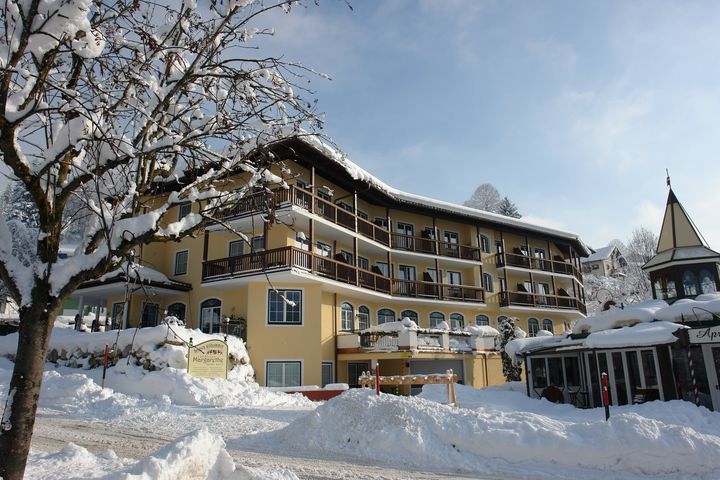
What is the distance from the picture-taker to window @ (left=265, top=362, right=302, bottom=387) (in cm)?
2358

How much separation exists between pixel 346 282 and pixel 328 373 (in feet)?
14.5

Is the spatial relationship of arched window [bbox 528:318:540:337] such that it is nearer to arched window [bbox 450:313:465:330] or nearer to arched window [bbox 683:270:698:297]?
arched window [bbox 450:313:465:330]

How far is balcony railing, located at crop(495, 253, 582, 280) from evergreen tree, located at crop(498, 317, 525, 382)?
6.53 m

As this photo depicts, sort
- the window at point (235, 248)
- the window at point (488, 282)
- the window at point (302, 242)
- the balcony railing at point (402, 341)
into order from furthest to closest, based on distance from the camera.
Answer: the window at point (488, 282)
the window at point (235, 248)
the balcony railing at point (402, 341)
the window at point (302, 242)

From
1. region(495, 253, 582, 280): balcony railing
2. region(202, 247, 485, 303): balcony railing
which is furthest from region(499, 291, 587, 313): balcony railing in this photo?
region(202, 247, 485, 303): balcony railing

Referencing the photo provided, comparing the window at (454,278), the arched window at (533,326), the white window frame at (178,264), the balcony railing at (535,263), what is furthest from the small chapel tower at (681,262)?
the white window frame at (178,264)

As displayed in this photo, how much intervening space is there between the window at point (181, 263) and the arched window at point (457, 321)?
16421 mm

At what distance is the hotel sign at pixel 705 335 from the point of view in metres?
16.5

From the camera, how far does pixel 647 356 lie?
18.3m

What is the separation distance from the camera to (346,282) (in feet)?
86.8

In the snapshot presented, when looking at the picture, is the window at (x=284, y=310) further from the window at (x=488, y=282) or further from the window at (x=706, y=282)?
the window at (x=706, y=282)

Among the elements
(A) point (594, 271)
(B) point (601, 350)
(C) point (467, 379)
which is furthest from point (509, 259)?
(A) point (594, 271)

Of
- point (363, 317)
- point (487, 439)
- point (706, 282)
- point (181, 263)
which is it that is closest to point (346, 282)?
point (363, 317)

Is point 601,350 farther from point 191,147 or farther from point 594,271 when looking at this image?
point 594,271
